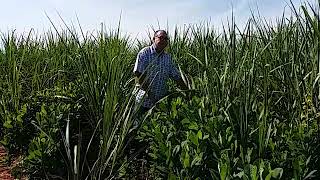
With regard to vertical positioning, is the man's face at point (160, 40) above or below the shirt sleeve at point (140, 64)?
above

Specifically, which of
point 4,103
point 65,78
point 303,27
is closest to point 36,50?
point 65,78

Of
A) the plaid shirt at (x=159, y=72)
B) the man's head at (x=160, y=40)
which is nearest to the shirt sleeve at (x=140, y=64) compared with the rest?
the plaid shirt at (x=159, y=72)

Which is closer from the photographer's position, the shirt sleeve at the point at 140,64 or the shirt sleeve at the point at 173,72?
the shirt sleeve at the point at 140,64

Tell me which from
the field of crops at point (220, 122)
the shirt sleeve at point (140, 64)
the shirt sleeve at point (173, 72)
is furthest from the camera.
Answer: the shirt sleeve at point (173, 72)

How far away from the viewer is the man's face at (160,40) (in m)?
5.40

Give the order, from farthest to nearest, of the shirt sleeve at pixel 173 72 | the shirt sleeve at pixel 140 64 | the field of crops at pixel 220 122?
the shirt sleeve at pixel 173 72 → the shirt sleeve at pixel 140 64 → the field of crops at pixel 220 122

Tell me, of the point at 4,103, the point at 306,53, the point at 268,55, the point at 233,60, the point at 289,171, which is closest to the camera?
the point at 289,171

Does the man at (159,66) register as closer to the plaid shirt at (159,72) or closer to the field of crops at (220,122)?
the plaid shirt at (159,72)

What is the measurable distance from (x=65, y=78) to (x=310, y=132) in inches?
155

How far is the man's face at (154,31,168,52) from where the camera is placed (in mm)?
5402

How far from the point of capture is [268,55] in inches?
158

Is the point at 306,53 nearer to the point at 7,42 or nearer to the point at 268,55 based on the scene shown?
the point at 268,55

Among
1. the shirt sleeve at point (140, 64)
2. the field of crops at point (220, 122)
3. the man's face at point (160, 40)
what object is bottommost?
the field of crops at point (220, 122)

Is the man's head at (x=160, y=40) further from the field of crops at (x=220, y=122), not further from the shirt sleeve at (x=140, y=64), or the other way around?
the field of crops at (x=220, y=122)
